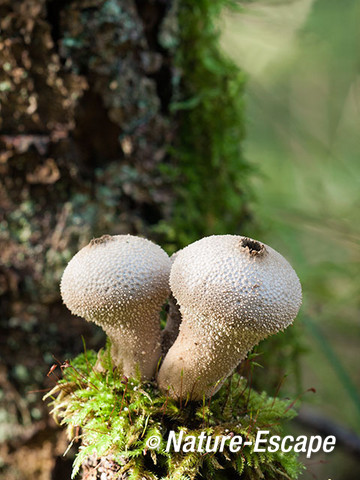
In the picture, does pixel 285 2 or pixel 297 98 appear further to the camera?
pixel 297 98

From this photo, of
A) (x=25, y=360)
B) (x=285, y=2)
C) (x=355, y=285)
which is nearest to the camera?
(x=25, y=360)

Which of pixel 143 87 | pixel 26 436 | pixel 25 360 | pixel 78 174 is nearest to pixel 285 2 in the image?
pixel 143 87

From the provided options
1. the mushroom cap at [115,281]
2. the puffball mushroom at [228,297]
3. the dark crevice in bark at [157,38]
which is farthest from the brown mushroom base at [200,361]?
the dark crevice in bark at [157,38]

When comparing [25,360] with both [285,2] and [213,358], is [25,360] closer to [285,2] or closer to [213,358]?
[213,358]

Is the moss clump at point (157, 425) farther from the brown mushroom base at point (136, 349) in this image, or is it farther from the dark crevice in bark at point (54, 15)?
the dark crevice in bark at point (54, 15)

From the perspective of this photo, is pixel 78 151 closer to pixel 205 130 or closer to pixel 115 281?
pixel 205 130

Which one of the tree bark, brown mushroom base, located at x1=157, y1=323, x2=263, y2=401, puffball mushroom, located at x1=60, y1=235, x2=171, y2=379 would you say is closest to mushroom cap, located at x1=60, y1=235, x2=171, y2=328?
puffball mushroom, located at x1=60, y1=235, x2=171, y2=379

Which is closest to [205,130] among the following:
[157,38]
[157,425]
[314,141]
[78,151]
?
[157,38]
